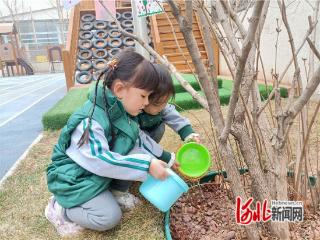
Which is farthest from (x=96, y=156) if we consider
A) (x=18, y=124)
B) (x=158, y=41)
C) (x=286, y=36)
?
(x=158, y=41)

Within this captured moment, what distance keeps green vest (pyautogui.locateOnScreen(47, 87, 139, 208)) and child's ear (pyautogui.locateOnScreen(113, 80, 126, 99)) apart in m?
0.02

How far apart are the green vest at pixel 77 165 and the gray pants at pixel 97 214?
26 millimetres

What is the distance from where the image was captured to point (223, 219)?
1.33m

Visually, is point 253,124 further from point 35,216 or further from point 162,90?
point 35,216

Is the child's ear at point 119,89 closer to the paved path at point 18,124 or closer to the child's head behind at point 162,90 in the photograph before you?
the child's head behind at point 162,90

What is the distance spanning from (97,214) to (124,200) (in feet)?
0.68

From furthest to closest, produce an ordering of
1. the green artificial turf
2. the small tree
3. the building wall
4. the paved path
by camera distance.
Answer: the building wall, the green artificial turf, the paved path, the small tree

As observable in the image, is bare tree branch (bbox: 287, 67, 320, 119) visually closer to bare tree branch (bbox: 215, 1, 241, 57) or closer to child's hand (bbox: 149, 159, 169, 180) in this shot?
bare tree branch (bbox: 215, 1, 241, 57)

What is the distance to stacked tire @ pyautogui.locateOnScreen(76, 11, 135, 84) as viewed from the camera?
19.5ft

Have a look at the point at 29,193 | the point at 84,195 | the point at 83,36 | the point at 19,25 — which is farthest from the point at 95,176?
the point at 19,25

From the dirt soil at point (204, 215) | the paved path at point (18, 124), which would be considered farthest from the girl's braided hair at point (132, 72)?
the paved path at point (18, 124)

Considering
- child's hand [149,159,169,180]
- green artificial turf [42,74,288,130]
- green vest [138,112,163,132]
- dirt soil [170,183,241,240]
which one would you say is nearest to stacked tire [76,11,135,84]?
green artificial turf [42,74,288,130]

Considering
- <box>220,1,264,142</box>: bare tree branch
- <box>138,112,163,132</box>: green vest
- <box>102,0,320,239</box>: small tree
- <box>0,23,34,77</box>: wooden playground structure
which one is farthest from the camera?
<box>0,23,34,77</box>: wooden playground structure

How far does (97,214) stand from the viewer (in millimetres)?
1353
